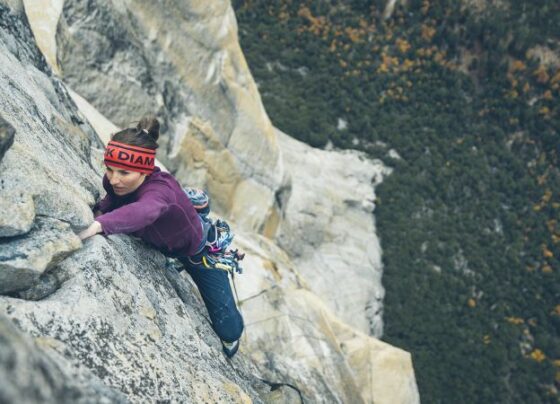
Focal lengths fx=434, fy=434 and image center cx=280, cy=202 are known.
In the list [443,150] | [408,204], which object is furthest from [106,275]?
[443,150]

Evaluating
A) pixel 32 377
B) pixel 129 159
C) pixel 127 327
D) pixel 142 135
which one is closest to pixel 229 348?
pixel 127 327

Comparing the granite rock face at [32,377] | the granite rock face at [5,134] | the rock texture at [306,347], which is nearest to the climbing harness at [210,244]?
the granite rock face at [5,134]

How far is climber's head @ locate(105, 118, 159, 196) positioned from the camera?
12.4 ft

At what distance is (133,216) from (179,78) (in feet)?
35.2

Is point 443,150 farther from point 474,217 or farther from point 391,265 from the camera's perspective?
point 391,265

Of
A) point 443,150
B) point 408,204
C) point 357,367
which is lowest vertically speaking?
point 408,204

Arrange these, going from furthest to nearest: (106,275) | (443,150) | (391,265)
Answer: (443,150), (391,265), (106,275)

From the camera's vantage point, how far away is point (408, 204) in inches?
1378

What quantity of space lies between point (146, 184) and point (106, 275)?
0.98 meters

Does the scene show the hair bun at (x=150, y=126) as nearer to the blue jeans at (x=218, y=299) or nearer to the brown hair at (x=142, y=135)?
the brown hair at (x=142, y=135)

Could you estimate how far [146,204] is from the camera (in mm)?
3645

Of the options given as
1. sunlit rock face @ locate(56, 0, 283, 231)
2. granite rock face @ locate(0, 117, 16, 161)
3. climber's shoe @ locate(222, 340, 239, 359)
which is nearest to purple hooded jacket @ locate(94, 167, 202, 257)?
granite rock face @ locate(0, 117, 16, 161)

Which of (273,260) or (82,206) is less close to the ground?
(82,206)

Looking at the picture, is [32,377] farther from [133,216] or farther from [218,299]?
[218,299]
